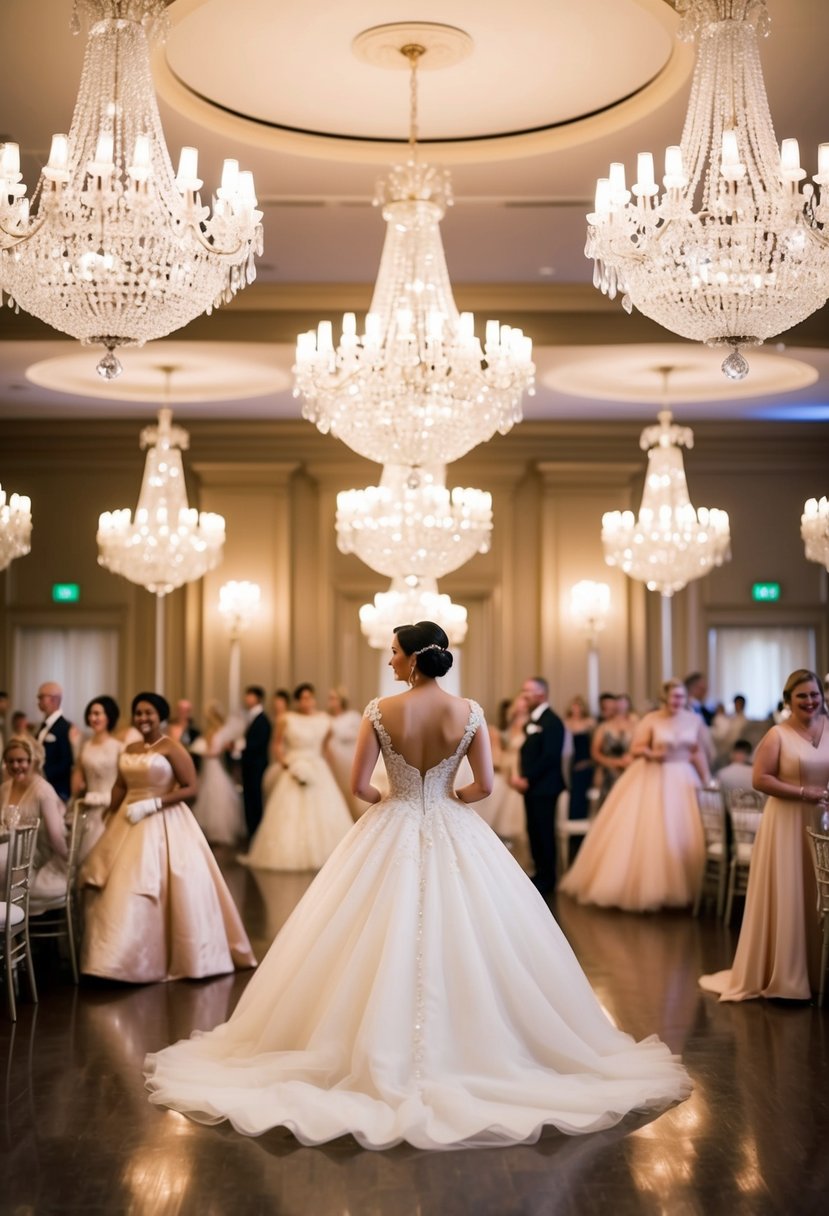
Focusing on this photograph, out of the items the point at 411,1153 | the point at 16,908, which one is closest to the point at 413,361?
the point at 16,908

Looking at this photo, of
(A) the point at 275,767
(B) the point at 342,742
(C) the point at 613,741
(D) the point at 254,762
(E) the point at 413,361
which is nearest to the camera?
(E) the point at 413,361

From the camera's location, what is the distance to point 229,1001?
722 cm

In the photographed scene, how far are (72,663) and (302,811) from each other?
17.1 feet

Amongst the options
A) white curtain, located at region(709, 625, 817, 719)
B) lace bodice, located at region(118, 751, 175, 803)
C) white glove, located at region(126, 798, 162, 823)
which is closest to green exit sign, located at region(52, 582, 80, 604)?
white curtain, located at region(709, 625, 817, 719)

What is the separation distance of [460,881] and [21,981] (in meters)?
3.22

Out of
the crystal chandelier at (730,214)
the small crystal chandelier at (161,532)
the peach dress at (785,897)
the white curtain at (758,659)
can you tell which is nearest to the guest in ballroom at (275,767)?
the small crystal chandelier at (161,532)

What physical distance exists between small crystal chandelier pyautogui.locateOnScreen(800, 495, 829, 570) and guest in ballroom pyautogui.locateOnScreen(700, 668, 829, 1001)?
13.5 feet

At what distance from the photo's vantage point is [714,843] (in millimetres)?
10086

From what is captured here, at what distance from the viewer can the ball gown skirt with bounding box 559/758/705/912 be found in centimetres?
1033

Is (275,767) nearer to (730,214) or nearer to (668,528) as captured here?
(668,528)

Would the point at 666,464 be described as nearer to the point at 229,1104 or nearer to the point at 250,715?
the point at 250,715

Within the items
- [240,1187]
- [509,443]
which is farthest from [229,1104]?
[509,443]

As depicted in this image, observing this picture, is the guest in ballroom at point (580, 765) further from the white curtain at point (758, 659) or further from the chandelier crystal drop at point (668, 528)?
the white curtain at point (758, 659)

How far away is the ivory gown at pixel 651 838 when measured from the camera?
33.9 feet
